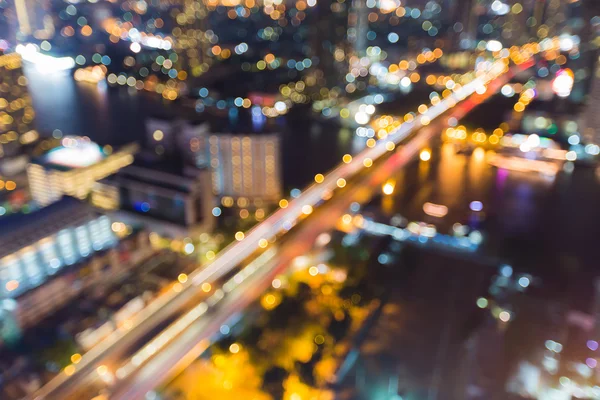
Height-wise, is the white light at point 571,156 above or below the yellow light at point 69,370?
above

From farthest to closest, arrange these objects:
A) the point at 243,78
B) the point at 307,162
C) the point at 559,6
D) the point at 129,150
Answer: the point at 243,78 → the point at 559,6 → the point at 307,162 → the point at 129,150

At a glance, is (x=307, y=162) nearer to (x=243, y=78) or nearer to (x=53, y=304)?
(x=53, y=304)

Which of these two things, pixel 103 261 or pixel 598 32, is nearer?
pixel 103 261

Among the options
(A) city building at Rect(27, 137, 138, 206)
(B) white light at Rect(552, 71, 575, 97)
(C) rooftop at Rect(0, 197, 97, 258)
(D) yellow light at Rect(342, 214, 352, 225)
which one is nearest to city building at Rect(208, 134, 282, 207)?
(D) yellow light at Rect(342, 214, 352, 225)

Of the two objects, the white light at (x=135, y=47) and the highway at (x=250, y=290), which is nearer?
the highway at (x=250, y=290)

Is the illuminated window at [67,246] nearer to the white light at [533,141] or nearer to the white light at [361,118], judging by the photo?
the white light at [361,118]

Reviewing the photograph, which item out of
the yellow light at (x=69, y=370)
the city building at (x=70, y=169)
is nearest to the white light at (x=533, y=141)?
the city building at (x=70, y=169)

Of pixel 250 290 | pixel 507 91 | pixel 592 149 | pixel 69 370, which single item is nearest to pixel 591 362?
pixel 250 290

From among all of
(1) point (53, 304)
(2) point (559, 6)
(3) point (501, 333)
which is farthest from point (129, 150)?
(2) point (559, 6)
